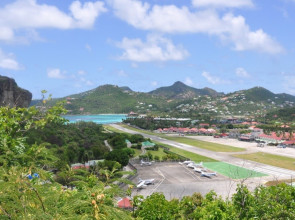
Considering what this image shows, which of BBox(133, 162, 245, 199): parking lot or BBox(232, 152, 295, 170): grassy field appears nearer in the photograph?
BBox(133, 162, 245, 199): parking lot

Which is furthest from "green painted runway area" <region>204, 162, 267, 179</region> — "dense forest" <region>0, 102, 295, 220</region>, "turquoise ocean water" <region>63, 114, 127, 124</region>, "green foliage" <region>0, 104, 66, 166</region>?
Result: "turquoise ocean water" <region>63, 114, 127, 124</region>

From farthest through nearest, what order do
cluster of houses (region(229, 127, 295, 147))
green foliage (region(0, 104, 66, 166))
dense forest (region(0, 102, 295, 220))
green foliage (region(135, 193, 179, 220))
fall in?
cluster of houses (region(229, 127, 295, 147))
green foliage (region(135, 193, 179, 220))
green foliage (region(0, 104, 66, 166))
dense forest (region(0, 102, 295, 220))

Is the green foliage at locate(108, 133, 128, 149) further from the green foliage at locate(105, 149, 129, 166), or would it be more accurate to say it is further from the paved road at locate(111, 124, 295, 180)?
the paved road at locate(111, 124, 295, 180)

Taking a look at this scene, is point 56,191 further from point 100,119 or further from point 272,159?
point 100,119

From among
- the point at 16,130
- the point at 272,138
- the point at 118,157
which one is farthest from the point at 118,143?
the point at 16,130

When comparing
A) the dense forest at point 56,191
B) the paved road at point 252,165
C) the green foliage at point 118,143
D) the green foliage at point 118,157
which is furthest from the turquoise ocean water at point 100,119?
the dense forest at point 56,191

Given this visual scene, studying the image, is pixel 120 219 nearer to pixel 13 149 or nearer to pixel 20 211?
pixel 20 211
